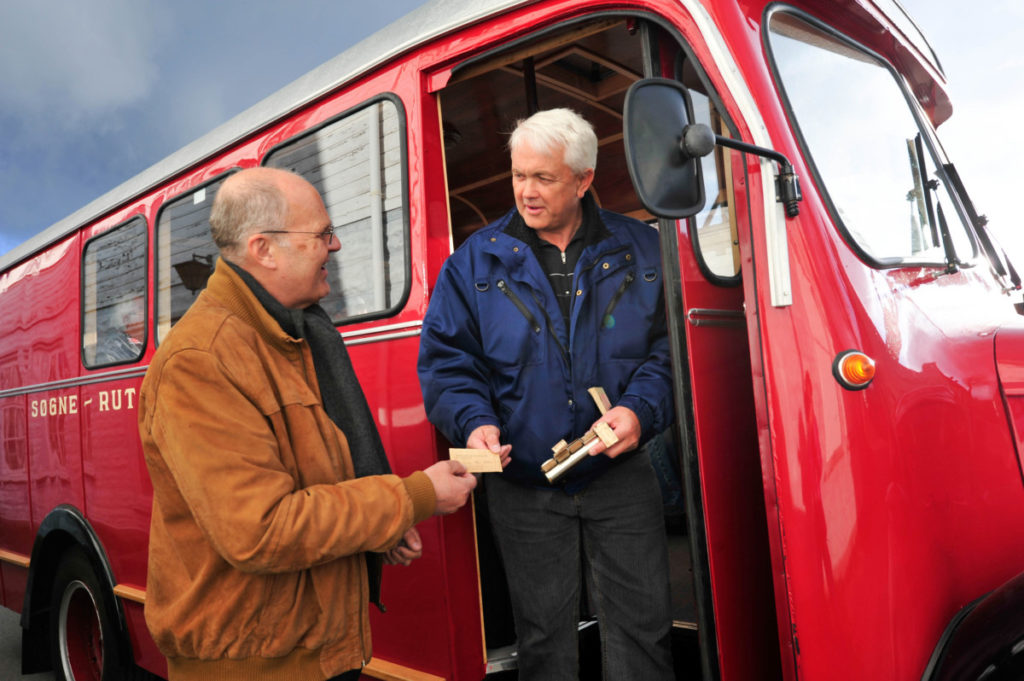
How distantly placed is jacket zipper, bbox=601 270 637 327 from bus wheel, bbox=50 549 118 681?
3.21m

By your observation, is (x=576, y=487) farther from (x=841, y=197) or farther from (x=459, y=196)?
(x=459, y=196)

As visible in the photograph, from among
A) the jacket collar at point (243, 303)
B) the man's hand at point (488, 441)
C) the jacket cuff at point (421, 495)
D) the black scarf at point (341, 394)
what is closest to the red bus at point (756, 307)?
the man's hand at point (488, 441)

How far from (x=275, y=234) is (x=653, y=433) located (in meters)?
1.12

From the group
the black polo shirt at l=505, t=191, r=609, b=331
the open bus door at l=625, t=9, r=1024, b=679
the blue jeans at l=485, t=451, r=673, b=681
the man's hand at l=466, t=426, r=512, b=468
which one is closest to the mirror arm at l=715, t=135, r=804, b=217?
the open bus door at l=625, t=9, r=1024, b=679

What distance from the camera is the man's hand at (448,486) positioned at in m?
1.69

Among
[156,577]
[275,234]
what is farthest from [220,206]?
[156,577]

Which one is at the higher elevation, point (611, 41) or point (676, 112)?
point (611, 41)

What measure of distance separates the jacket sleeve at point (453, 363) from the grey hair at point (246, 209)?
652 millimetres

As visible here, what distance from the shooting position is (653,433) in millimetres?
2059

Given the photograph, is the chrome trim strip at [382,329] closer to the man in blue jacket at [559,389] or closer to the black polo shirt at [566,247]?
the man in blue jacket at [559,389]

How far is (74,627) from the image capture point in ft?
13.0

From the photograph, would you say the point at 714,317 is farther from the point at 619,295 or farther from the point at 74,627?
the point at 74,627

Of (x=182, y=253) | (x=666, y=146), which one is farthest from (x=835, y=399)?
(x=182, y=253)

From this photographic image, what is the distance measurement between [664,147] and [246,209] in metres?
0.95
